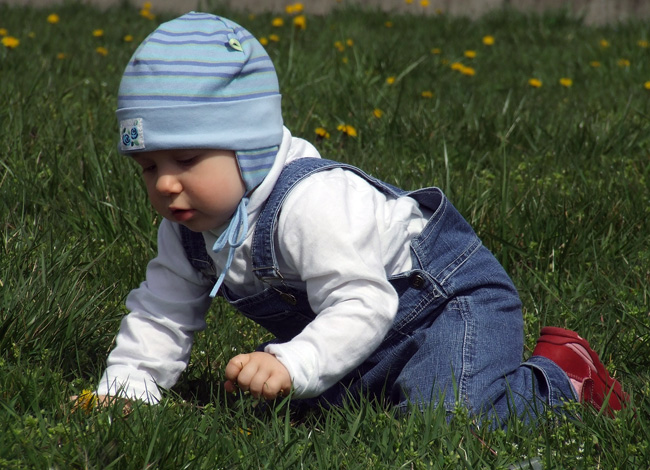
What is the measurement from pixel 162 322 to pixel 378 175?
139cm

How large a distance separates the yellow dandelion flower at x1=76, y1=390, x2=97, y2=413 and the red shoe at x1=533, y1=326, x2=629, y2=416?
121 centimetres

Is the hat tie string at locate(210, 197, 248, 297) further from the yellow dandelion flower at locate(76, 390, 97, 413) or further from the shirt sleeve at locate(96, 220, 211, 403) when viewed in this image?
the yellow dandelion flower at locate(76, 390, 97, 413)

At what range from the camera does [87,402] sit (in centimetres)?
197

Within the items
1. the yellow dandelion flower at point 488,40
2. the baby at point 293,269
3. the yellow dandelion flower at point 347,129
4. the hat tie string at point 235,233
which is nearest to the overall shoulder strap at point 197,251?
the baby at point 293,269

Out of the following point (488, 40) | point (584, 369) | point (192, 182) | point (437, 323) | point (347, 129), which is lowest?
point (488, 40)

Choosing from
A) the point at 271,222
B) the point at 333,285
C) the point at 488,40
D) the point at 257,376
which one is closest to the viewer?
the point at 257,376

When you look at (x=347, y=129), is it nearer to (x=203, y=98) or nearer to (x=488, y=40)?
(x=203, y=98)

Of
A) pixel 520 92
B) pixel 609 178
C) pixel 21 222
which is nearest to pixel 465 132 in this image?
pixel 609 178

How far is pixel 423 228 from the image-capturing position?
2.37 m

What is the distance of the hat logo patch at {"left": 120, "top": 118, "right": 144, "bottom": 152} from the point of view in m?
2.08

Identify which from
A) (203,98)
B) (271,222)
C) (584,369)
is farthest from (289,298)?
(584,369)

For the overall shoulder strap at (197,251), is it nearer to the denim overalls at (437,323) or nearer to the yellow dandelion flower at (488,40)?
the denim overalls at (437,323)

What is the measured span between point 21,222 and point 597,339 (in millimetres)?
1852

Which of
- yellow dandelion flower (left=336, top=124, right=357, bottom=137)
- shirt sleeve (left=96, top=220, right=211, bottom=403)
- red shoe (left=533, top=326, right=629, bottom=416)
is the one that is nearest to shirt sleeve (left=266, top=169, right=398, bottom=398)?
shirt sleeve (left=96, top=220, right=211, bottom=403)
